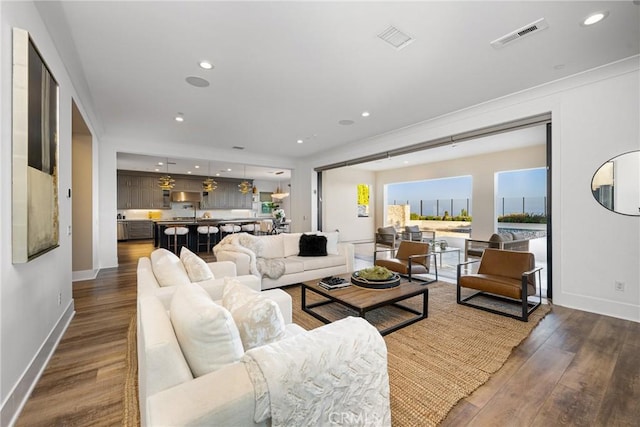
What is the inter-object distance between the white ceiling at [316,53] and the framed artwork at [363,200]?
5651mm

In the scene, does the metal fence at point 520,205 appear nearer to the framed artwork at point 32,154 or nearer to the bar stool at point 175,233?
the framed artwork at point 32,154

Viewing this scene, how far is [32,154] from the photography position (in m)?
1.90

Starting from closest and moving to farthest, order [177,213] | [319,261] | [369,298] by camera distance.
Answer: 1. [369,298]
2. [319,261]
3. [177,213]

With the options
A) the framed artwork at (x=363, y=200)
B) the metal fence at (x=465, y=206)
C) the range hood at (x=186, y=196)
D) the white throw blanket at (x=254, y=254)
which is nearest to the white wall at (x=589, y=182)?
the metal fence at (x=465, y=206)

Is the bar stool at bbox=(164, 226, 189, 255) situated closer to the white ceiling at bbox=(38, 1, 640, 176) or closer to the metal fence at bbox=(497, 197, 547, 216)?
the white ceiling at bbox=(38, 1, 640, 176)

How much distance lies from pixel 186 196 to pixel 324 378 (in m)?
11.5

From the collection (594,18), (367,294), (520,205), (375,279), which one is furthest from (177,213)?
(594,18)

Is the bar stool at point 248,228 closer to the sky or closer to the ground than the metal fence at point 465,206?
closer to the ground

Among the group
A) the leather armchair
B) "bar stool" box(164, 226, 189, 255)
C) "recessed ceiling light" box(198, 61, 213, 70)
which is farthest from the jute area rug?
"bar stool" box(164, 226, 189, 255)

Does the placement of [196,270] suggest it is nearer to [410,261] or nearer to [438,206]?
[410,261]

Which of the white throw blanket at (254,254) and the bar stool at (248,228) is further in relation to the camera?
the bar stool at (248,228)

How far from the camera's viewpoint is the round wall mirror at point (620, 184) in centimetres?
302

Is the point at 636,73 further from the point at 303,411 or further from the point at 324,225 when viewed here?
the point at 324,225

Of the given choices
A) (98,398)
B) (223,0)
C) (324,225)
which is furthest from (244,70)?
(324,225)
